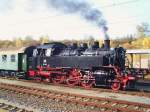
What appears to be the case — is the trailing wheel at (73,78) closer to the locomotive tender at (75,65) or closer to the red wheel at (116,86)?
the locomotive tender at (75,65)

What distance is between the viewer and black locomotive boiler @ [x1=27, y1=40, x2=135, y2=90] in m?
19.3

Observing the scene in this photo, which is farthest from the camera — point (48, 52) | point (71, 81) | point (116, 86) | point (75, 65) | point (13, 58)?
point (13, 58)

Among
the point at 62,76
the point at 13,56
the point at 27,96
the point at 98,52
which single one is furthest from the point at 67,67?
the point at 13,56

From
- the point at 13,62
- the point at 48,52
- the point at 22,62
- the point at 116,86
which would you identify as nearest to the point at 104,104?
the point at 116,86

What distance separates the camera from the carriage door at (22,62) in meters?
26.2

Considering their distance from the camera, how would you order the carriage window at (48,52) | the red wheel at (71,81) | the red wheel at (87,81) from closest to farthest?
the red wheel at (87,81), the red wheel at (71,81), the carriage window at (48,52)

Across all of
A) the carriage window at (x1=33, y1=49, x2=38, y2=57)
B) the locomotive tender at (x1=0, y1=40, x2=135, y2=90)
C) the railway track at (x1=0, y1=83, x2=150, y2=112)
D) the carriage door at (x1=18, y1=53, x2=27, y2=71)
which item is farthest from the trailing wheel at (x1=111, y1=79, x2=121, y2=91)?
the carriage door at (x1=18, y1=53, x2=27, y2=71)

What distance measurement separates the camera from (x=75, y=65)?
21.2 m

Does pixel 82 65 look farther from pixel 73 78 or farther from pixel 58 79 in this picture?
pixel 58 79

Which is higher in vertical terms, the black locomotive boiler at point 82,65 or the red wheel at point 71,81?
the black locomotive boiler at point 82,65

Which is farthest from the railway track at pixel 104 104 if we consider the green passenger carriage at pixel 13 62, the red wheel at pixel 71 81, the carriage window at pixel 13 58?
the carriage window at pixel 13 58

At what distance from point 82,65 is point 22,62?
25.1ft

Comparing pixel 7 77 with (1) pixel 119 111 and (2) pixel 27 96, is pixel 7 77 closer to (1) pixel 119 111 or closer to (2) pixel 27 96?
(2) pixel 27 96

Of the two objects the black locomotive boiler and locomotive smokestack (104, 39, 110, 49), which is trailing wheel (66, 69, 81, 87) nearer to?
the black locomotive boiler
